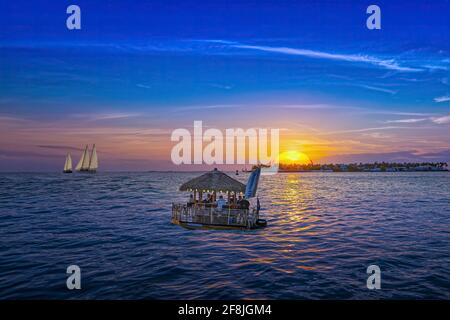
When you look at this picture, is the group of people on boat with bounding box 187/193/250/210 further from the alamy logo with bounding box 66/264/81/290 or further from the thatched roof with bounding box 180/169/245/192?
the alamy logo with bounding box 66/264/81/290

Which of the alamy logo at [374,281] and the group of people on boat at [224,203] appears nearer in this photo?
the alamy logo at [374,281]

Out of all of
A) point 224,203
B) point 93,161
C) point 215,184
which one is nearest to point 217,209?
point 224,203

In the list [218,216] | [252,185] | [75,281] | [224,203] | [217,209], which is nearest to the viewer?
[75,281]

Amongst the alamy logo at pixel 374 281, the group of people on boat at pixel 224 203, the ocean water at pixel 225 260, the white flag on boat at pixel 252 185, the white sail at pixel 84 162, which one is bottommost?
the ocean water at pixel 225 260

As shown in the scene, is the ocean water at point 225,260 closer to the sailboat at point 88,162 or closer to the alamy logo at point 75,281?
the alamy logo at point 75,281

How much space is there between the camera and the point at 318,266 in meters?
16.0

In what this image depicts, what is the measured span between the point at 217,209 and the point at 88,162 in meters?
182

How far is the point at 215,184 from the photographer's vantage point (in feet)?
78.0

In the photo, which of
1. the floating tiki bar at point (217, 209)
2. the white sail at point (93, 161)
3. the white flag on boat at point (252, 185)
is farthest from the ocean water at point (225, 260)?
the white sail at point (93, 161)

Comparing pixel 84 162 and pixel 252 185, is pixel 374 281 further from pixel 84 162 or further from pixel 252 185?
pixel 84 162

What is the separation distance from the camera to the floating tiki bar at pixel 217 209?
23562 mm
